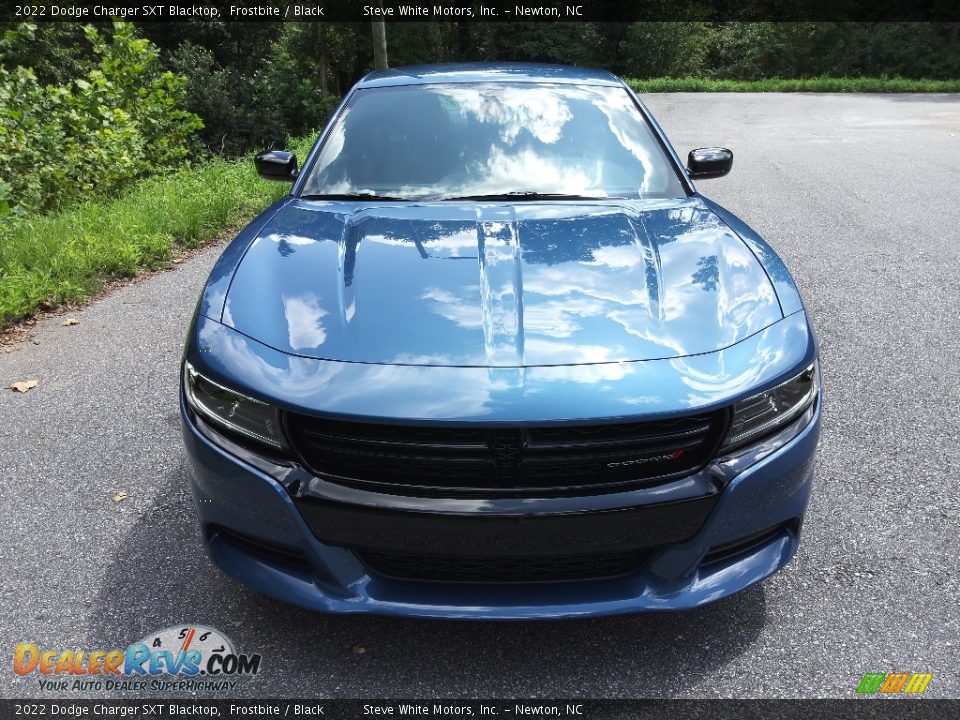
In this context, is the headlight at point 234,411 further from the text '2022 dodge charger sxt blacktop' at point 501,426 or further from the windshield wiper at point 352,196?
the windshield wiper at point 352,196

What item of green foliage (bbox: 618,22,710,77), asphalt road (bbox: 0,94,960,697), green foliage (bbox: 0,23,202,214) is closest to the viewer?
asphalt road (bbox: 0,94,960,697)

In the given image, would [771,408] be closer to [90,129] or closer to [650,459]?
[650,459]

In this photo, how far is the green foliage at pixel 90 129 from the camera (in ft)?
25.6

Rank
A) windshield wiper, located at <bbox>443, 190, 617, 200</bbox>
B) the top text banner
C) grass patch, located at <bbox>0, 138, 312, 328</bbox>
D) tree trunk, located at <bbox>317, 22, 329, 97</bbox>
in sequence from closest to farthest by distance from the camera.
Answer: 1. windshield wiper, located at <bbox>443, 190, 617, 200</bbox>
2. grass patch, located at <bbox>0, 138, 312, 328</bbox>
3. the top text banner
4. tree trunk, located at <bbox>317, 22, 329, 97</bbox>

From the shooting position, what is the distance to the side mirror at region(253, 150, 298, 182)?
12.2 feet

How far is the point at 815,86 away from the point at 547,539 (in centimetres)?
A: 2548

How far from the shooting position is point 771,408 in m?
2.02

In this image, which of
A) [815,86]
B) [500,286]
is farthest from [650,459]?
[815,86]

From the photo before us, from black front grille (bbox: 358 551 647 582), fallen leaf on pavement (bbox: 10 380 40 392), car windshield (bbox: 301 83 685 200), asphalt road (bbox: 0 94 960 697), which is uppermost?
car windshield (bbox: 301 83 685 200)

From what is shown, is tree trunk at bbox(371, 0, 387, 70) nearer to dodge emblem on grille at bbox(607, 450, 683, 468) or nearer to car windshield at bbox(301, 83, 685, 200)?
car windshield at bbox(301, 83, 685, 200)

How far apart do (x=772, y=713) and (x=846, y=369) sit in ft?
7.99

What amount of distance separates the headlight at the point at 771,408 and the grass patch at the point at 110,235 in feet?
14.7

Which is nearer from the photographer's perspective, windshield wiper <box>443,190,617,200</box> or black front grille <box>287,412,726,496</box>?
black front grille <box>287,412,726,496</box>

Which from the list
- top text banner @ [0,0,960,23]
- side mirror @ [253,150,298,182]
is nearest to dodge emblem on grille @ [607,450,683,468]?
side mirror @ [253,150,298,182]
